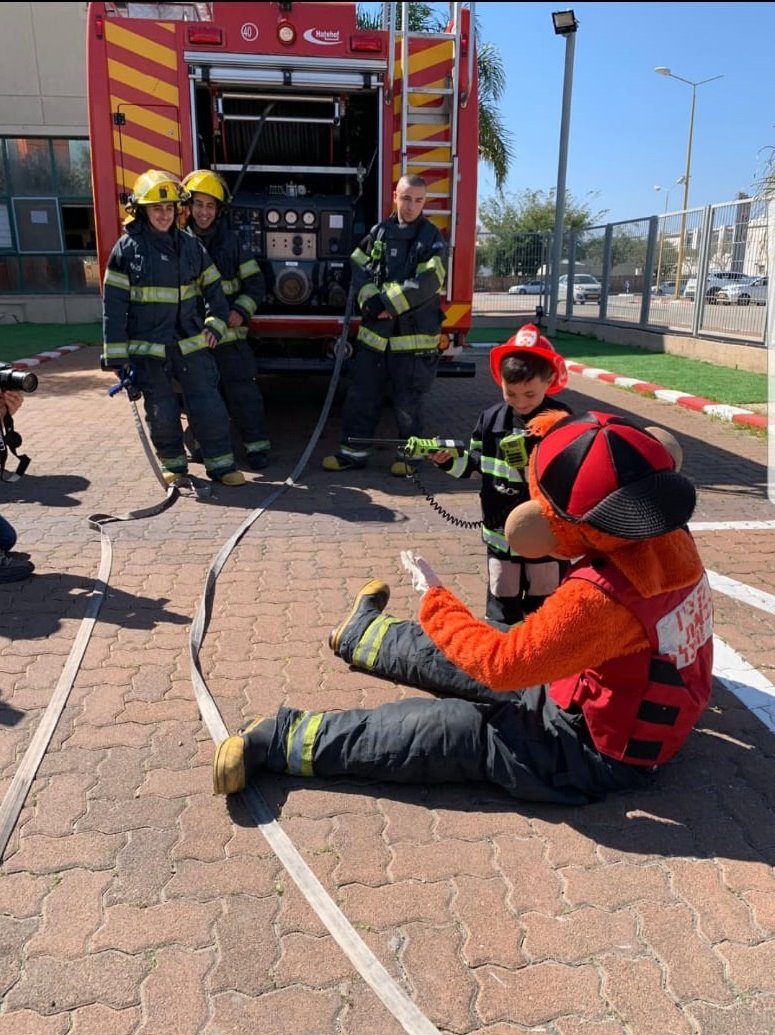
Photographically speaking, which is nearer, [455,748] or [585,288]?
[455,748]

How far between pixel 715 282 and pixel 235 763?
11552 mm

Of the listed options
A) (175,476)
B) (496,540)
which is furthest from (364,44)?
(496,540)

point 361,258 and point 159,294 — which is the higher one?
point 361,258

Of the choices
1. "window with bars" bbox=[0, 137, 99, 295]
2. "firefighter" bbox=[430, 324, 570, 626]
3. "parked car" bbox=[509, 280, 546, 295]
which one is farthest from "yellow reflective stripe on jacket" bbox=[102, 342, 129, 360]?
"parked car" bbox=[509, 280, 546, 295]

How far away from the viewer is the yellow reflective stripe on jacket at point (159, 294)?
5367mm

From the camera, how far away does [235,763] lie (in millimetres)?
2400

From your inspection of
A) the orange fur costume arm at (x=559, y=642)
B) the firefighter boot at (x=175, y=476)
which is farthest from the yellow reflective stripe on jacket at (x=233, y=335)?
the orange fur costume arm at (x=559, y=642)

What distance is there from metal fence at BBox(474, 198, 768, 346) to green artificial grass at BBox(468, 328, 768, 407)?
61 centimetres

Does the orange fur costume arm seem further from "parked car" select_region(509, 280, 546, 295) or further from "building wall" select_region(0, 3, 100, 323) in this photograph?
"building wall" select_region(0, 3, 100, 323)

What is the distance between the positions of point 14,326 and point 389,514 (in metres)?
14.7

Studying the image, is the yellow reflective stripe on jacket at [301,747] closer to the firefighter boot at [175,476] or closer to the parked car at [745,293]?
the firefighter boot at [175,476]

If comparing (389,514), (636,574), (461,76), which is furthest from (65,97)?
Answer: (636,574)

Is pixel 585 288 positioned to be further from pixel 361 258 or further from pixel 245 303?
pixel 245 303

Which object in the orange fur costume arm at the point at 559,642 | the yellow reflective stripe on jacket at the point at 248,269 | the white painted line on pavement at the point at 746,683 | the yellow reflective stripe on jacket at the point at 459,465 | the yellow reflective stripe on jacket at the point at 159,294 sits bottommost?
the white painted line on pavement at the point at 746,683
